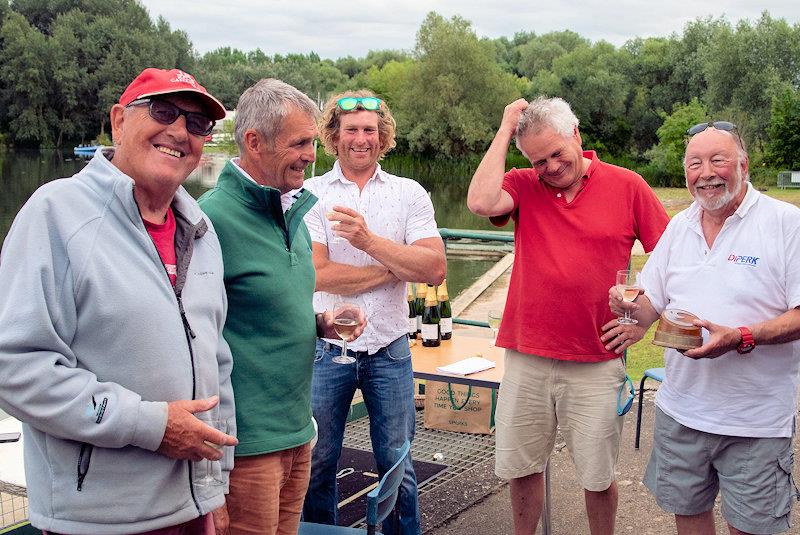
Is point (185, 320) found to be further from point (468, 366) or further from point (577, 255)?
point (468, 366)

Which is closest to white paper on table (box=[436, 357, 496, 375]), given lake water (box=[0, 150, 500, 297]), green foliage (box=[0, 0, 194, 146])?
lake water (box=[0, 150, 500, 297])

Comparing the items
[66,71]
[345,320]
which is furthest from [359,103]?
[66,71]

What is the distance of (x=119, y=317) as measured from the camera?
2051 mm

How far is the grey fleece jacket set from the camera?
6.42 feet

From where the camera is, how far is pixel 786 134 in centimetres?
4347

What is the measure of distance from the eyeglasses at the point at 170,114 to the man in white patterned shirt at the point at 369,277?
1319mm

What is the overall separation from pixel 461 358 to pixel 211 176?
156 feet

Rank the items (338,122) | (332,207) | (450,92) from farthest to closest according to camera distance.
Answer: (450,92) < (338,122) < (332,207)

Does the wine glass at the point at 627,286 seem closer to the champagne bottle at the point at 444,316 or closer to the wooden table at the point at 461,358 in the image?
the wooden table at the point at 461,358

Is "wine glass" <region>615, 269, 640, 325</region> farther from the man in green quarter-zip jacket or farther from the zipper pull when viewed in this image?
the zipper pull

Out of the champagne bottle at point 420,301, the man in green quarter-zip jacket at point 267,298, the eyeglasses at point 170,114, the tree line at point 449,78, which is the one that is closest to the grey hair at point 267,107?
the man in green quarter-zip jacket at point 267,298

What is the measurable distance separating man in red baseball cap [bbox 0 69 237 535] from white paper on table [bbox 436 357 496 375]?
2.33 m

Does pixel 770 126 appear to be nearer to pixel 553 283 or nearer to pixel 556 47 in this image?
pixel 553 283

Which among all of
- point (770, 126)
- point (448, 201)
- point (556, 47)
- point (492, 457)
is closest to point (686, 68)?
point (770, 126)
